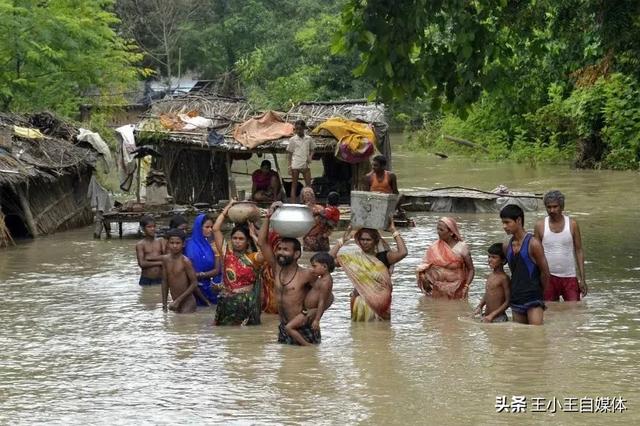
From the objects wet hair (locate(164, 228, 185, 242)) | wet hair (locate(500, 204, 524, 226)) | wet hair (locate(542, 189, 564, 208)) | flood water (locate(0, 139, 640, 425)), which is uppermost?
wet hair (locate(542, 189, 564, 208))

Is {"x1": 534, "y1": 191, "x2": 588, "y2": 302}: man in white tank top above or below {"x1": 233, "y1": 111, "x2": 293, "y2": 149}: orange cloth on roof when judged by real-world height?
below

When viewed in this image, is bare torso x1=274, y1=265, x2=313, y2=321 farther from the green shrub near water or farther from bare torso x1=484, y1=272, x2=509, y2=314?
the green shrub near water

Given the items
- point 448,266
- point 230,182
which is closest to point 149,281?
point 448,266

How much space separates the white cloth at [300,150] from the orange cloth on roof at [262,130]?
49cm

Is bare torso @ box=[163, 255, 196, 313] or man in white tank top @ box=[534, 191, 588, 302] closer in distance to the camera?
man in white tank top @ box=[534, 191, 588, 302]

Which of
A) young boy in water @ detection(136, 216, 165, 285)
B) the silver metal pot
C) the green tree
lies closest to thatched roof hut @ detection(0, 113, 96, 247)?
the green tree

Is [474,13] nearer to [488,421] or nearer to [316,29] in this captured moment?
[488,421]

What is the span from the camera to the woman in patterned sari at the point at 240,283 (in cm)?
1027

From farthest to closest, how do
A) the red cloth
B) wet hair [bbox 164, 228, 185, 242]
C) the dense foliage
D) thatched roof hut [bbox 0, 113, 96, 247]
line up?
thatched roof hut [bbox 0, 113, 96, 247] → the red cloth → the dense foliage → wet hair [bbox 164, 228, 185, 242]

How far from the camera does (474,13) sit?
42.1ft

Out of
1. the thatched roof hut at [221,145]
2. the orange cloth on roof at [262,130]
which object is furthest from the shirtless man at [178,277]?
the thatched roof hut at [221,145]

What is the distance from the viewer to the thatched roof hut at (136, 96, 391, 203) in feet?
65.6

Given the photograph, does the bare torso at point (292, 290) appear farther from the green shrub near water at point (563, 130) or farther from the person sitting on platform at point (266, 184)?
the green shrub near water at point (563, 130)

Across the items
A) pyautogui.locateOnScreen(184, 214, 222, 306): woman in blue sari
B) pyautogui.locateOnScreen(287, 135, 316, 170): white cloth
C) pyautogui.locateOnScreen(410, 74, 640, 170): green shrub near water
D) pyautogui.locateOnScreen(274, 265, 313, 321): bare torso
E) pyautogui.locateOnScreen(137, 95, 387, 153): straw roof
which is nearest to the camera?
pyautogui.locateOnScreen(274, 265, 313, 321): bare torso
